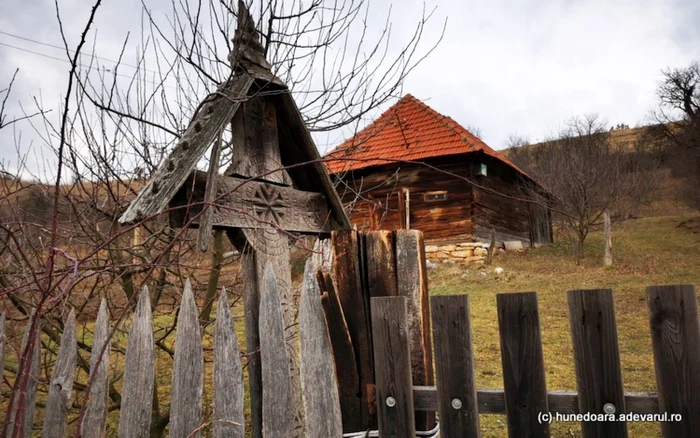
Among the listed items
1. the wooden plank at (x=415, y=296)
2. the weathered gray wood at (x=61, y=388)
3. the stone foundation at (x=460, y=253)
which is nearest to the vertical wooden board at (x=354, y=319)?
the wooden plank at (x=415, y=296)

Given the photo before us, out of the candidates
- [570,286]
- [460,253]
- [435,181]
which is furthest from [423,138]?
[570,286]

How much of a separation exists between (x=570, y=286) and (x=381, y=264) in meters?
11.2

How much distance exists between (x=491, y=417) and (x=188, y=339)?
380 cm

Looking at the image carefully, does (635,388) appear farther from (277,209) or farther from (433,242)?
(433,242)

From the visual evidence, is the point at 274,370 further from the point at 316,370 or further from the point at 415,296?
the point at 415,296

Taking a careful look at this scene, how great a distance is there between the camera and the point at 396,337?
154 cm

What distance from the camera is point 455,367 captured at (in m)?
1.48

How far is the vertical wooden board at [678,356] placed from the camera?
4.18ft

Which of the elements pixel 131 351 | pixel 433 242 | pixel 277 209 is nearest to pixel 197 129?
pixel 277 209

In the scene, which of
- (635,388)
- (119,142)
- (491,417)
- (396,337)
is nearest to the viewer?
(396,337)

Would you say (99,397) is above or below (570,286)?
above

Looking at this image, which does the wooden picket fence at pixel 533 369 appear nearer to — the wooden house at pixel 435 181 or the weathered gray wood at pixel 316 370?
the weathered gray wood at pixel 316 370

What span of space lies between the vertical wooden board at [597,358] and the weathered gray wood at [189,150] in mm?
1543

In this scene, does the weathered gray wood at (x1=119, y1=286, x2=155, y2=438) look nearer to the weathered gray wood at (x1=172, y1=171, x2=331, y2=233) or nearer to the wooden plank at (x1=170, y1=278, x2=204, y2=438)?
the wooden plank at (x1=170, y1=278, x2=204, y2=438)
